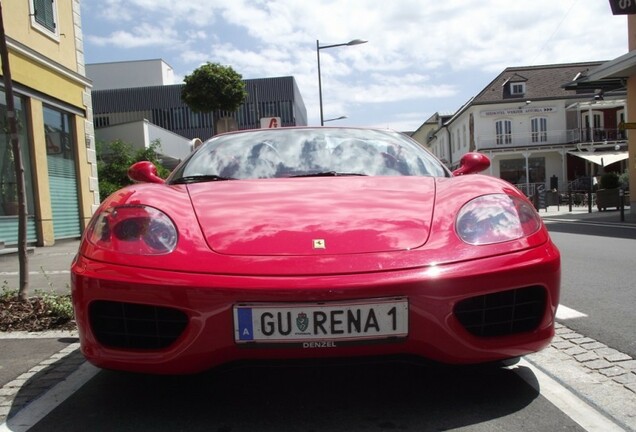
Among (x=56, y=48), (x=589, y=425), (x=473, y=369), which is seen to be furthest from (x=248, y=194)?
(x=56, y=48)

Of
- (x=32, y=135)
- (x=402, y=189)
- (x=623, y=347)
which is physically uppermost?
(x=32, y=135)

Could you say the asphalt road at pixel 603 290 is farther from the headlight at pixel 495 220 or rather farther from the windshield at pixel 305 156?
the windshield at pixel 305 156

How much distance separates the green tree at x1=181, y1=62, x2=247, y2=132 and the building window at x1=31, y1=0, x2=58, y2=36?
1885cm

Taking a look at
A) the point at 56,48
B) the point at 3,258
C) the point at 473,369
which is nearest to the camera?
the point at 473,369

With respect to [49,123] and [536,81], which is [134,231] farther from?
[536,81]

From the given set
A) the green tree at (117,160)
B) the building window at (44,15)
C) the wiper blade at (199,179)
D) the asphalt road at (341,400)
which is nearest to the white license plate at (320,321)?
the asphalt road at (341,400)

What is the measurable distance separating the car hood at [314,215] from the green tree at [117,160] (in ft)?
70.9

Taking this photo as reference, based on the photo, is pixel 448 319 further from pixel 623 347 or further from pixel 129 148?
pixel 129 148

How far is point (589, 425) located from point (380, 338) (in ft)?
2.66

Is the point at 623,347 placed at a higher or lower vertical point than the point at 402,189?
lower

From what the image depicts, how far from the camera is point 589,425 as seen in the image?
6.44 ft

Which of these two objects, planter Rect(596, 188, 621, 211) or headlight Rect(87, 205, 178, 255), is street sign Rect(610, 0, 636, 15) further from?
headlight Rect(87, 205, 178, 255)

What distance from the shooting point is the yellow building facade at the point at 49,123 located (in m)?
10.0

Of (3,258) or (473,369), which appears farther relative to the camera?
(3,258)
